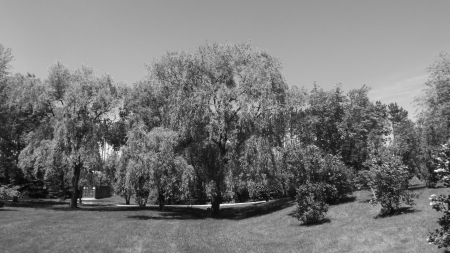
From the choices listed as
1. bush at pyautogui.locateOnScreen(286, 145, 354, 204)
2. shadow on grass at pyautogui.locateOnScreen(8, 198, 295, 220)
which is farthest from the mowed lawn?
shadow on grass at pyautogui.locateOnScreen(8, 198, 295, 220)

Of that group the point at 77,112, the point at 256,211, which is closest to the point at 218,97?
the point at 256,211

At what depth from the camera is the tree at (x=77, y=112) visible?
2992 centimetres

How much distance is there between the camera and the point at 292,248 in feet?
44.6

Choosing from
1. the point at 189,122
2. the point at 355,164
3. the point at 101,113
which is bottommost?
the point at 355,164

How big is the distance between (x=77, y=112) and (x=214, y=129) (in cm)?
1391

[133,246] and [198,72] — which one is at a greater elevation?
[198,72]

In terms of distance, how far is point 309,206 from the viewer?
1828cm

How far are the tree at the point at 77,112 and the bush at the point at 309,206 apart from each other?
→ 808 inches

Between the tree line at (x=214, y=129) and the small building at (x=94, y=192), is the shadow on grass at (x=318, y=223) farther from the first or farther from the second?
the small building at (x=94, y=192)

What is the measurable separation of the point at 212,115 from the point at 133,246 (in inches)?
547

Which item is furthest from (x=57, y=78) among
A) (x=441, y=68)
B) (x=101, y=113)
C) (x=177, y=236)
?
(x=441, y=68)

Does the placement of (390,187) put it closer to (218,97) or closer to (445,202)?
(445,202)

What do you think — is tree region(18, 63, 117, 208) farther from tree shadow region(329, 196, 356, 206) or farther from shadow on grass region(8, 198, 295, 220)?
tree shadow region(329, 196, 356, 206)

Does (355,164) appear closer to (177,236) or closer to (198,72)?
(198,72)
